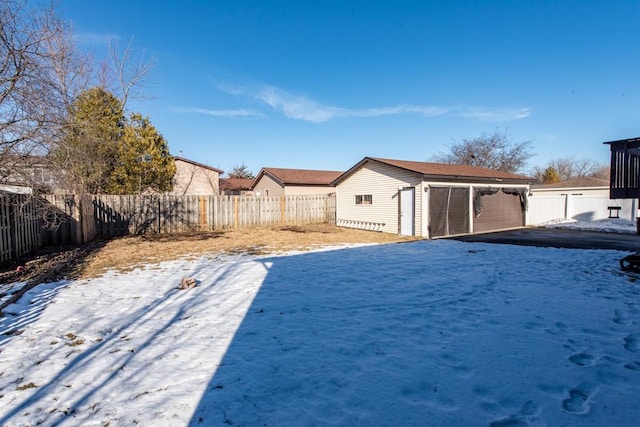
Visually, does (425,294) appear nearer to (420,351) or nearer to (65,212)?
(420,351)

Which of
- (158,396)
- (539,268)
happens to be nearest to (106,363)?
(158,396)

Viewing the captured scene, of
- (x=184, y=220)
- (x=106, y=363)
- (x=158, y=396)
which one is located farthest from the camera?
(x=184, y=220)

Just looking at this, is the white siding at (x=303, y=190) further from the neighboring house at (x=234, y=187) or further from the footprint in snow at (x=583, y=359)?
the footprint in snow at (x=583, y=359)

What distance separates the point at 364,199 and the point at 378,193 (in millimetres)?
1150

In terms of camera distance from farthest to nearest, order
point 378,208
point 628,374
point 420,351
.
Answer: point 378,208 → point 420,351 → point 628,374

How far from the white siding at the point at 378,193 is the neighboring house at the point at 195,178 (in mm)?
14452

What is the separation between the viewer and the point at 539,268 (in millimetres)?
6953

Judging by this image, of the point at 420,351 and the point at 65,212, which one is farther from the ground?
the point at 65,212

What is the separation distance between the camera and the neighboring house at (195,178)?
27016 mm

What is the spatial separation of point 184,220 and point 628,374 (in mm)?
14577

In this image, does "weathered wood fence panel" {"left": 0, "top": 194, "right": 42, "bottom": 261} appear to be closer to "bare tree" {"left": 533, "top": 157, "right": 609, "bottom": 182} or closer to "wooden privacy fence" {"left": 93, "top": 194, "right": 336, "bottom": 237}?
"wooden privacy fence" {"left": 93, "top": 194, "right": 336, "bottom": 237}

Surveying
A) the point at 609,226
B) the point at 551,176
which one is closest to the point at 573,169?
the point at 551,176

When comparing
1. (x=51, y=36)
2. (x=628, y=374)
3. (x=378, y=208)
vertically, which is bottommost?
(x=628, y=374)

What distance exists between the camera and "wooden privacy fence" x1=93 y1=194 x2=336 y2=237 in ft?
42.1
